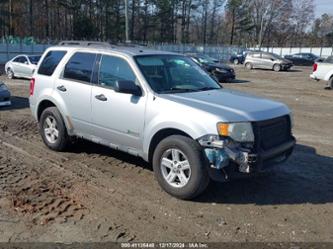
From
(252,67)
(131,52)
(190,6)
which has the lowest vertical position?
(252,67)

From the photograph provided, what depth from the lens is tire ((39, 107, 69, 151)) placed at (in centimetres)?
702

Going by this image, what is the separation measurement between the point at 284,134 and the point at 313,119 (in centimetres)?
634

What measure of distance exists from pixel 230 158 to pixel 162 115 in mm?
1084

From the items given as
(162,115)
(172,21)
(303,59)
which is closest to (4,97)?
(162,115)

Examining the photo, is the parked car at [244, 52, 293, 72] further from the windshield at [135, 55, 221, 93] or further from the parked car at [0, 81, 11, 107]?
the windshield at [135, 55, 221, 93]

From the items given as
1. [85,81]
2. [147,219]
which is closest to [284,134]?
[147,219]

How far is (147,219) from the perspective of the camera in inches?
181

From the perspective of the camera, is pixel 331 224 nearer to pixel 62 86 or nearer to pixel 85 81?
pixel 85 81

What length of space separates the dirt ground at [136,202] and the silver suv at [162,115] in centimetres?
39

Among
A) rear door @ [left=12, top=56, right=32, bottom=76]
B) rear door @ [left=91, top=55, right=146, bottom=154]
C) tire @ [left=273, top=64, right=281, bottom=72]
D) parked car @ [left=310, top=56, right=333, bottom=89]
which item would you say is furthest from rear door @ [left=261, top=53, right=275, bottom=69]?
rear door @ [left=91, top=55, right=146, bottom=154]

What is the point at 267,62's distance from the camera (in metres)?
37.9

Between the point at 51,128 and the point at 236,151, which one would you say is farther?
the point at 51,128

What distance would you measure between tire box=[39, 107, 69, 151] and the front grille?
11.3 feet

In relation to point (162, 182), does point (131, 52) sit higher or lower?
higher
